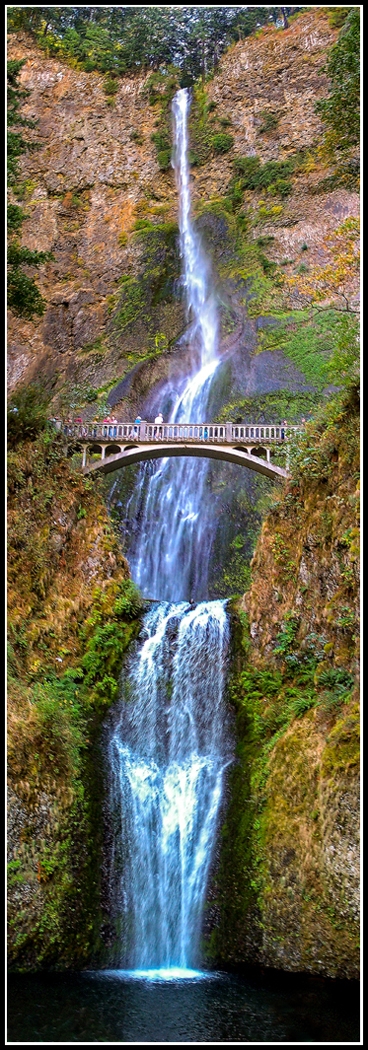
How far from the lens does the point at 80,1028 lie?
9320 millimetres

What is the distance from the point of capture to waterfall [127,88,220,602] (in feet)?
78.0

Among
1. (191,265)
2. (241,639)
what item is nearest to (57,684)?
(241,639)

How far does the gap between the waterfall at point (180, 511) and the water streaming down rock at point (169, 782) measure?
20.5 feet

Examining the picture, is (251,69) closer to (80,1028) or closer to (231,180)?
(231,180)

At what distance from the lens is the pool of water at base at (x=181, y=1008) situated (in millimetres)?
9172

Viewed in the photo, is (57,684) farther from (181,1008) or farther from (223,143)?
(223,143)

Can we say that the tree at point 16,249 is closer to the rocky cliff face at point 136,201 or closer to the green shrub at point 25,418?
the green shrub at point 25,418

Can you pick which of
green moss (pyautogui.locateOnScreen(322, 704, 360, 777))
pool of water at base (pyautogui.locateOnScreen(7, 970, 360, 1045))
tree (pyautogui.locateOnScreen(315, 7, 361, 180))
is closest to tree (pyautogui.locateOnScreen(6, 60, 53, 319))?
tree (pyautogui.locateOnScreen(315, 7, 361, 180))

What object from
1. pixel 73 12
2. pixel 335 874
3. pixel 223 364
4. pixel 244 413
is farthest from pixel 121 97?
pixel 335 874

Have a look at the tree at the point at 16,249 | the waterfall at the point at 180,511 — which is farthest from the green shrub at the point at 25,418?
the waterfall at the point at 180,511

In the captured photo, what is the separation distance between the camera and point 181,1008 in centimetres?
991

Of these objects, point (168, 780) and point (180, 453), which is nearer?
point (168, 780)

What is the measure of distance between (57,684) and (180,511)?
10.6 m

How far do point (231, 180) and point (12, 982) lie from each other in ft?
107
